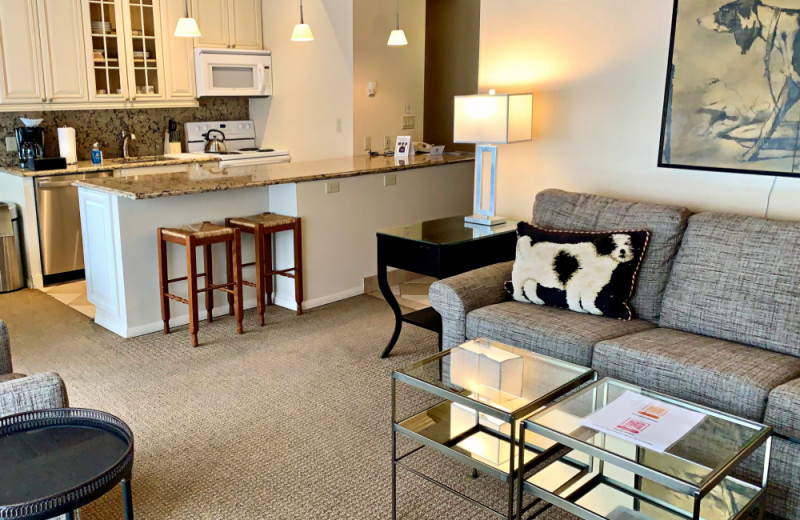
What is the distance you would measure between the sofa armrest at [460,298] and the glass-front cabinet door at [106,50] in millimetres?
3880

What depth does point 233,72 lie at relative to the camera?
635cm

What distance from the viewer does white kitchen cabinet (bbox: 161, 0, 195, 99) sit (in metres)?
5.98

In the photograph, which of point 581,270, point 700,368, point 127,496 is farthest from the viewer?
point 581,270

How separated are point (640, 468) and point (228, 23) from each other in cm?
567

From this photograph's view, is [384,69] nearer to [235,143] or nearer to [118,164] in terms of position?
[235,143]

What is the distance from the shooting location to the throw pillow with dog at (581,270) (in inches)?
120

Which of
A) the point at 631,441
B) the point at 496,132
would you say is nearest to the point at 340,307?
the point at 496,132

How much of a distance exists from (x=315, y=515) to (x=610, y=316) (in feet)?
5.03

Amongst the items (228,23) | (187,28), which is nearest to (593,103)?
(187,28)

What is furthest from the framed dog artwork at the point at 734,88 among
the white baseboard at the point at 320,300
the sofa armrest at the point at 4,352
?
the sofa armrest at the point at 4,352

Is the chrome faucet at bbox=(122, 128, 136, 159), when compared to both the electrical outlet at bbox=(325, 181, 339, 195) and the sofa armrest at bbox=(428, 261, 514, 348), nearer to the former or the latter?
the electrical outlet at bbox=(325, 181, 339, 195)

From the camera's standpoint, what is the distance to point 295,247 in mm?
4512

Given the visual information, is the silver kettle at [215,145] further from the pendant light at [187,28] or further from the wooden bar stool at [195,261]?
the wooden bar stool at [195,261]

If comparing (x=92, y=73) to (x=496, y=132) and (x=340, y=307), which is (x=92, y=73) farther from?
(x=496, y=132)
